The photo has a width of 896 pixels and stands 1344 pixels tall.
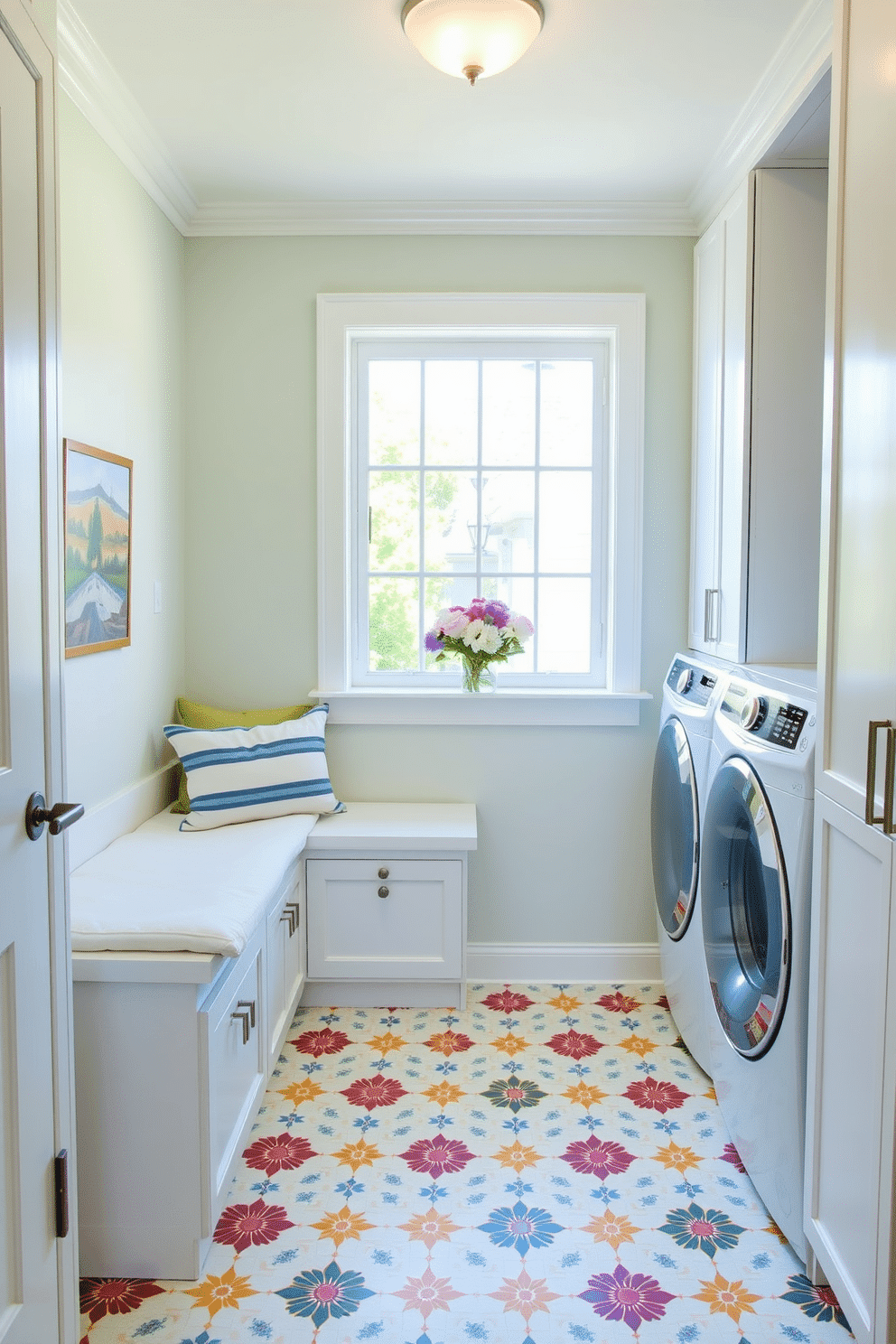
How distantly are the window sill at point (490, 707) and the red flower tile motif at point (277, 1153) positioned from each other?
53.0 inches

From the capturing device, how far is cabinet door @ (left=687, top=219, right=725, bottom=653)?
9.32 feet

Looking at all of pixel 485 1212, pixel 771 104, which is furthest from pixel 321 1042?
pixel 771 104

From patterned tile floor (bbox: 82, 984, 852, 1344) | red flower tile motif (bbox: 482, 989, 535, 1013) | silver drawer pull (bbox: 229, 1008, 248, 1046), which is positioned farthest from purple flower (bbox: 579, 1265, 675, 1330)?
red flower tile motif (bbox: 482, 989, 535, 1013)

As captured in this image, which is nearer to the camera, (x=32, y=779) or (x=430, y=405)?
(x=32, y=779)

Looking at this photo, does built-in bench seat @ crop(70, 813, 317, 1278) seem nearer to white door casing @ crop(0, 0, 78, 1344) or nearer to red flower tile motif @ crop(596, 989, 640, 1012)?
white door casing @ crop(0, 0, 78, 1344)

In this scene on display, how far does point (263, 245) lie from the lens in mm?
3166

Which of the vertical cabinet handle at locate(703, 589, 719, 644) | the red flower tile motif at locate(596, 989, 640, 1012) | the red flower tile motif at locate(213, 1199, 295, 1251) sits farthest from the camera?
the red flower tile motif at locate(596, 989, 640, 1012)

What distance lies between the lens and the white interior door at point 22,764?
129 centimetres

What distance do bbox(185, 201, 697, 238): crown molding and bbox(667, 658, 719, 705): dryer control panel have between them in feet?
4.75

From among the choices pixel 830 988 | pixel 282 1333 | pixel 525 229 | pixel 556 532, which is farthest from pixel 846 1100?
pixel 525 229

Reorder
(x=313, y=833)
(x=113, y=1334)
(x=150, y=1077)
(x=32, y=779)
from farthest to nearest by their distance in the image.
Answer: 1. (x=313, y=833)
2. (x=150, y=1077)
3. (x=113, y=1334)
4. (x=32, y=779)

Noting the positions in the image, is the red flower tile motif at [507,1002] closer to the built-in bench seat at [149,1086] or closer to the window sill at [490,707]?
the window sill at [490,707]

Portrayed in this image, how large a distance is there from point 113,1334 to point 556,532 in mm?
2516

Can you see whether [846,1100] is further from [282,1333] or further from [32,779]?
[32,779]
